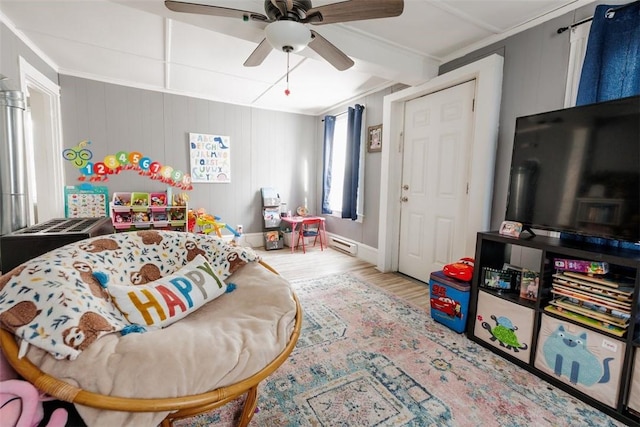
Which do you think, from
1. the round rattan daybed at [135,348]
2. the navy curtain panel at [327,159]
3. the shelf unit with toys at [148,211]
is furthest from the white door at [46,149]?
the navy curtain panel at [327,159]

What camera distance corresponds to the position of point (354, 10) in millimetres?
1403

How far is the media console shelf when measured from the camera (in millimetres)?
1305

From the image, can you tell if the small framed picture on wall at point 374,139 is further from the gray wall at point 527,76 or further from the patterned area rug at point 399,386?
the patterned area rug at point 399,386

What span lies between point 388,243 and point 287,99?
2.44 meters

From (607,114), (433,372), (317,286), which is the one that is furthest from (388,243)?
(607,114)

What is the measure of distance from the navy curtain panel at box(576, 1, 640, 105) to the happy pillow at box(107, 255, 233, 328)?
239 centimetres

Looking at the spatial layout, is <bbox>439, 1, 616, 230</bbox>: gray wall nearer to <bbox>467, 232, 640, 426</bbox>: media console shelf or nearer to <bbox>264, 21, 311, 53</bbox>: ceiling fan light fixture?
<bbox>467, 232, 640, 426</bbox>: media console shelf

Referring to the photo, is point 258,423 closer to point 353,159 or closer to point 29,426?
point 29,426

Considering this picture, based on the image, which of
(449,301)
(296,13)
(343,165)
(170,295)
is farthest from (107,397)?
(343,165)

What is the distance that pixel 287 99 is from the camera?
399 cm

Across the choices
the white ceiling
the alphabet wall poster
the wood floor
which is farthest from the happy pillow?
the alphabet wall poster

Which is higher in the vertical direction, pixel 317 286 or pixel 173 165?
pixel 173 165

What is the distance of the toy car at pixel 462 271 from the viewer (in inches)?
80.2

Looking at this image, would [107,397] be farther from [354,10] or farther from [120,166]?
[120,166]
